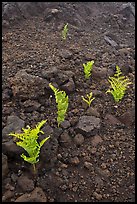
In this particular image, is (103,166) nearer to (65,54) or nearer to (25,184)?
(25,184)

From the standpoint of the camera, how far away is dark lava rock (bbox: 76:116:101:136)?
4.75 metres

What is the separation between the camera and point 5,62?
584 cm

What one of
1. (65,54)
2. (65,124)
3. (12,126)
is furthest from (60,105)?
(65,54)

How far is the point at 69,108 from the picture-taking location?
523 centimetres

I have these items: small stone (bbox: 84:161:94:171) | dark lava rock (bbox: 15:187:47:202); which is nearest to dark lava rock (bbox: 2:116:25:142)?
dark lava rock (bbox: 15:187:47:202)

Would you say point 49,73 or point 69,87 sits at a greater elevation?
point 49,73

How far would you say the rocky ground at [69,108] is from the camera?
4074 mm

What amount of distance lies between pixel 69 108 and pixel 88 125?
57 centimetres

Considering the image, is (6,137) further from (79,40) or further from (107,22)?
(107,22)

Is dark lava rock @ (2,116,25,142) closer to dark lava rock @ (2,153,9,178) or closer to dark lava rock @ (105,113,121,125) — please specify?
dark lava rock @ (2,153,9,178)

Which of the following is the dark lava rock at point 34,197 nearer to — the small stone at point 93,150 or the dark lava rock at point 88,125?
the small stone at point 93,150

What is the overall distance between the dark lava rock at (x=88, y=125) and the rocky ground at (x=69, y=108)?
0.02 meters

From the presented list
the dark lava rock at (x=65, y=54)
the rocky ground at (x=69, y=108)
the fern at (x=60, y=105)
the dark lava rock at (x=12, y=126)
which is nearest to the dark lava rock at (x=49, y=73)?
the rocky ground at (x=69, y=108)

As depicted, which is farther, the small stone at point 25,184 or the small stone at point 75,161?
the small stone at point 75,161
